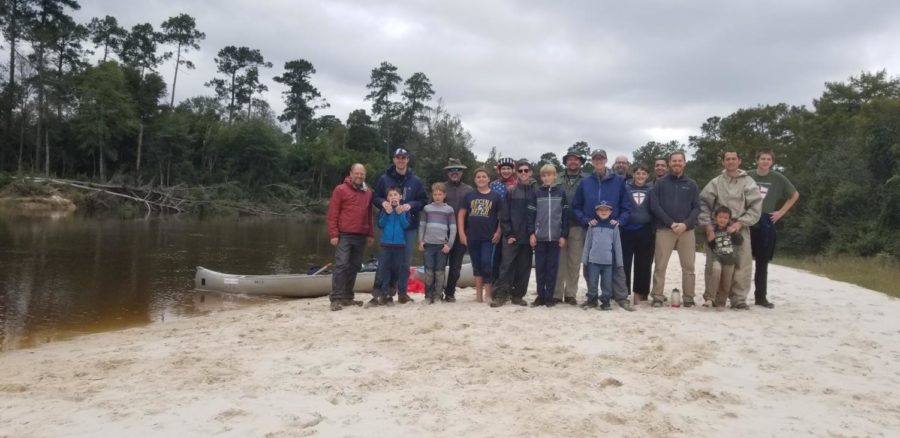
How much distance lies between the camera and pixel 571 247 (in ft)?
22.6

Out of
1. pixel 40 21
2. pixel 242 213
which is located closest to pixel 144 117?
pixel 40 21

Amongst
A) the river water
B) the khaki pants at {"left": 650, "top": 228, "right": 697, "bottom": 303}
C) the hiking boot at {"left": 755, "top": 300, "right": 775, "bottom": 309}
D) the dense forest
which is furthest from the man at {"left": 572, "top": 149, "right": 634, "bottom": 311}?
the dense forest

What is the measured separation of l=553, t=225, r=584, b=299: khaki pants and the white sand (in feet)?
1.99

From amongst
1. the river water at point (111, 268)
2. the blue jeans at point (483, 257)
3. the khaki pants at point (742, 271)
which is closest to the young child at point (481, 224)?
the blue jeans at point (483, 257)

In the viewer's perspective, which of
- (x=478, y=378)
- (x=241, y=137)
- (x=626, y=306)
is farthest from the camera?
(x=241, y=137)

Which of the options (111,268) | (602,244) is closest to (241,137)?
(111,268)

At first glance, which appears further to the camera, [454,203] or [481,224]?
[454,203]

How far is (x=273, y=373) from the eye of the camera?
4.13 metres

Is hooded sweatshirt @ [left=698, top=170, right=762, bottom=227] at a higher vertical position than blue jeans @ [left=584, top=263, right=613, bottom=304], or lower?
higher

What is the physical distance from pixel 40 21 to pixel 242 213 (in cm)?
2047

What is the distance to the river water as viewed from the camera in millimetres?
8602

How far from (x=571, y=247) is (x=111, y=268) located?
12017 millimetres

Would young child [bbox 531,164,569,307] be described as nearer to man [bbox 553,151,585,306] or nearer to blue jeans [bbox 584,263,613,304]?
man [bbox 553,151,585,306]

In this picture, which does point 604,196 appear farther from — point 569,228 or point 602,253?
point 602,253
